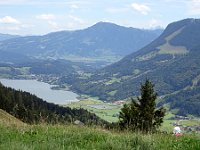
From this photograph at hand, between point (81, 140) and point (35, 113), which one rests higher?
point (81, 140)

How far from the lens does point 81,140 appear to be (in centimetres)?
961

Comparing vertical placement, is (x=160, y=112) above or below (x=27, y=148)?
below

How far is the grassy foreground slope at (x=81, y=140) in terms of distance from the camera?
28.3 ft

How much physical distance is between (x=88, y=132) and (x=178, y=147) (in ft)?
7.44

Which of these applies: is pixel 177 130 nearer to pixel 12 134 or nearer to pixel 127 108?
pixel 12 134

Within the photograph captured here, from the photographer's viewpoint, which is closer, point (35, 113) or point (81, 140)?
point (81, 140)

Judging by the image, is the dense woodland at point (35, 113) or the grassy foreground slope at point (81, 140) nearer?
the grassy foreground slope at point (81, 140)

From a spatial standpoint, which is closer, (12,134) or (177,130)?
(12,134)

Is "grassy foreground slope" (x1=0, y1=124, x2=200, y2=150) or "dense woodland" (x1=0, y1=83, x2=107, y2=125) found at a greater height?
"grassy foreground slope" (x1=0, y1=124, x2=200, y2=150)

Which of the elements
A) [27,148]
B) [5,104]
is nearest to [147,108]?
[27,148]

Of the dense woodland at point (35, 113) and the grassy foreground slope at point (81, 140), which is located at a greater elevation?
the grassy foreground slope at point (81, 140)

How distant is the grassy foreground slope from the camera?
340 inches

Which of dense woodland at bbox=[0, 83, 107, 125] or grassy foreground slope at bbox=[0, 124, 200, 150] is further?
dense woodland at bbox=[0, 83, 107, 125]

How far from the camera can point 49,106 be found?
116000 millimetres
